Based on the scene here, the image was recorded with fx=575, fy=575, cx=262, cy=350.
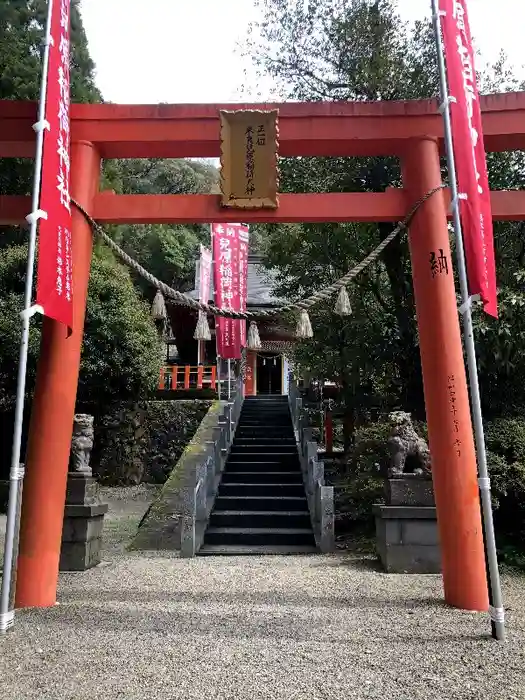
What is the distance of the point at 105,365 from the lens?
13531 mm

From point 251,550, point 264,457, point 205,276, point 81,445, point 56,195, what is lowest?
point 251,550

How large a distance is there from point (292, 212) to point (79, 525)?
12.4 ft

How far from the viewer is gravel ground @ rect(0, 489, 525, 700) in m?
2.82

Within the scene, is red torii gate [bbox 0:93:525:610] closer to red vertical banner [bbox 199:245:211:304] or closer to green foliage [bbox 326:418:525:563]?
green foliage [bbox 326:418:525:563]

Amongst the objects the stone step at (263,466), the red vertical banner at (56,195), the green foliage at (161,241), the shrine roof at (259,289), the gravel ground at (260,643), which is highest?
the green foliage at (161,241)

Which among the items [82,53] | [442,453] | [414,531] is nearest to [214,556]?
[414,531]

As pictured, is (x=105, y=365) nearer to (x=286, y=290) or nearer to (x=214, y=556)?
(x=286, y=290)

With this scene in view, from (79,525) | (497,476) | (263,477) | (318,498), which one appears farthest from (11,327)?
(497,476)

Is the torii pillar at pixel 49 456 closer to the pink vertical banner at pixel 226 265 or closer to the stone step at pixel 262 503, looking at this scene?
the stone step at pixel 262 503

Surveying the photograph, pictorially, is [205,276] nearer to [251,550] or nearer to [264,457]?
[264,457]

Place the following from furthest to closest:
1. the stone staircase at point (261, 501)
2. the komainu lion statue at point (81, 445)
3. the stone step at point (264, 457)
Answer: the stone step at point (264, 457) → the stone staircase at point (261, 501) → the komainu lion statue at point (81, 445)

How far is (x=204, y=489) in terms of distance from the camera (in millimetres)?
7727

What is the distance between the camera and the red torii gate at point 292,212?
14.2 feet

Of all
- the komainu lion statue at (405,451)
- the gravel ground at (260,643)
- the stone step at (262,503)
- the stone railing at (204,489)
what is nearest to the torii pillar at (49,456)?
the gravel ground at (260,643)
